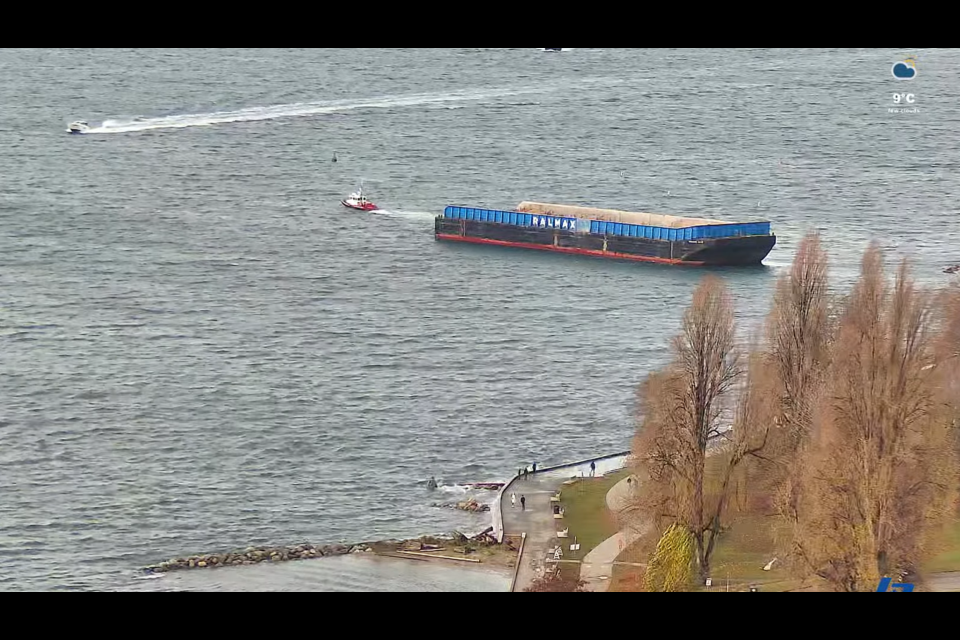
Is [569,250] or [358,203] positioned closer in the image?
[569,250]

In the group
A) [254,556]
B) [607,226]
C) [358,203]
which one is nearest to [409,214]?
[358,203]

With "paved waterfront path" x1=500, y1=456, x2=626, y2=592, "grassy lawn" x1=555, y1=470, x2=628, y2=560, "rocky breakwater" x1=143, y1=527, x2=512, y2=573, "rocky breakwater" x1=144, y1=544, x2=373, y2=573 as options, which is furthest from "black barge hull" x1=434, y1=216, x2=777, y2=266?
"rocky breakwater" x1=144, y1=544, x2=373, y2=573

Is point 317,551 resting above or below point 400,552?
below

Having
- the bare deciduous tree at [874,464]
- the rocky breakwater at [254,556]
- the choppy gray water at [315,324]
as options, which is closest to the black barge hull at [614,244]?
the choppy gray water at [315,324]

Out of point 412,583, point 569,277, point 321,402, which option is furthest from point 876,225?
point 412,583

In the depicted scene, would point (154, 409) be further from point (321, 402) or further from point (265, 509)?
point (265, 509)

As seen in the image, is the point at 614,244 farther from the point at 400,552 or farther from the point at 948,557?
the point at 948,557
